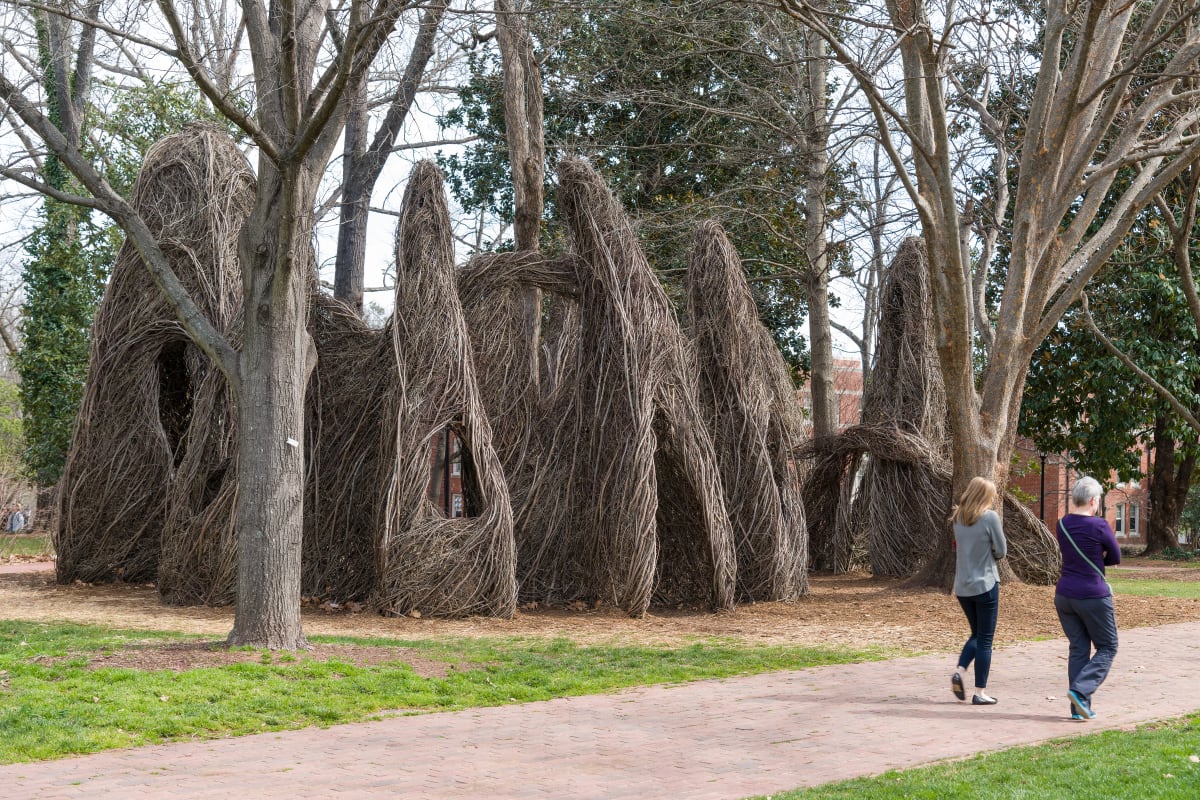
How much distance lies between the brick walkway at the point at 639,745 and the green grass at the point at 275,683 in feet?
0.93

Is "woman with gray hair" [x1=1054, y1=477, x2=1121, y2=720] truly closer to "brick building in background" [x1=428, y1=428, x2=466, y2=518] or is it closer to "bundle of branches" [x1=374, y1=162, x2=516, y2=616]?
"bundle of branches" [x1=374, y1=162, x2=516, y2=616]

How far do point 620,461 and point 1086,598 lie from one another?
20.4 ft

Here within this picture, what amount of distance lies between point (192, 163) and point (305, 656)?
9.22m

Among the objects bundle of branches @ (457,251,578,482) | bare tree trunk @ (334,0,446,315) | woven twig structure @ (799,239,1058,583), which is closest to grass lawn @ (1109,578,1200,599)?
woven twig structure @ (799,239,1058,583)

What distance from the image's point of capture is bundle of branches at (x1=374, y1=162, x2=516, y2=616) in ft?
39.6

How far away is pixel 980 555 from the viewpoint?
25.2ft

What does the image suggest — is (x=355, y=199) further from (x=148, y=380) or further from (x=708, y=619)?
(x=708, y=619)

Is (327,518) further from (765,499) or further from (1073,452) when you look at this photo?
(1073,452)

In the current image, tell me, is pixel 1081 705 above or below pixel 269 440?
below

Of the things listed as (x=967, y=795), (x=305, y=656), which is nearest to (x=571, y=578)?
(x=305, y=656)

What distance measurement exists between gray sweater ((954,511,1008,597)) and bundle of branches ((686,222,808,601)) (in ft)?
20.1

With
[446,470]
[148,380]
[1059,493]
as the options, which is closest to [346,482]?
[148,380]

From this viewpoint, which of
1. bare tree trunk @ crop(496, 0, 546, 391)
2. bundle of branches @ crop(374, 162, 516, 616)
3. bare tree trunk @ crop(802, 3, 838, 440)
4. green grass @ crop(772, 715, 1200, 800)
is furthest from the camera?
bare tree trunk @ crop(802, 3, 838, 440)

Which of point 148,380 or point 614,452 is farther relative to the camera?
point 148,380
